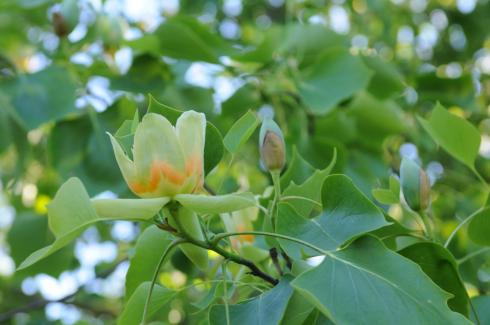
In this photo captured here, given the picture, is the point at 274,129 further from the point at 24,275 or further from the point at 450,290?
the point at 24,275

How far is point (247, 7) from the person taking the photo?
3.10 metres

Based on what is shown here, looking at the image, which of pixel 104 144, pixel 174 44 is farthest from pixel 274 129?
pixel 104 144

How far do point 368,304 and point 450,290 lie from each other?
207 mm

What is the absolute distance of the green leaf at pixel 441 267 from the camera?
96cm

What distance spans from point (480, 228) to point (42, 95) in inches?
41.8

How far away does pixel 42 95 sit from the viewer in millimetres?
1751

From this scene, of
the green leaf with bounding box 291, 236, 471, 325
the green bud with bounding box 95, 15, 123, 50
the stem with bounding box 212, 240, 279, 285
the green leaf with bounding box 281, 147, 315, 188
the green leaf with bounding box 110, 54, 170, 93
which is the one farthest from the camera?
the green bud with bounding box 95, 15, 123, 50

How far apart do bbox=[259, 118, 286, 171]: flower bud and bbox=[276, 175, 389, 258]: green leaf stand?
9 centimetres

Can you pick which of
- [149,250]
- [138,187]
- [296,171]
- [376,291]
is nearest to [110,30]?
[296,171]

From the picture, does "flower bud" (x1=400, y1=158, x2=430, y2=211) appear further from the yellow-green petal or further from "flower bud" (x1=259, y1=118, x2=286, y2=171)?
the yellow-green petal

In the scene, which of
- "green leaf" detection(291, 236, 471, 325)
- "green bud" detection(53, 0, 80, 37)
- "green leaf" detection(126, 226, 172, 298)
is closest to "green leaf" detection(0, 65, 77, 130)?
"green bud" detection(53, 0, 80, 37)

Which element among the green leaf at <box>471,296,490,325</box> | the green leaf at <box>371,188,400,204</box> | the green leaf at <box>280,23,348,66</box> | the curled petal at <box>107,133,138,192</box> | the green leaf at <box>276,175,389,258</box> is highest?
the curled petal at <box>107,133,138,192</box>

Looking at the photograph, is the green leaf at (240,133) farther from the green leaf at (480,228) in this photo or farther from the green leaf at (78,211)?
the green leaf at (480,228)

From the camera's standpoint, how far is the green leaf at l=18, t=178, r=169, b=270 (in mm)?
807
